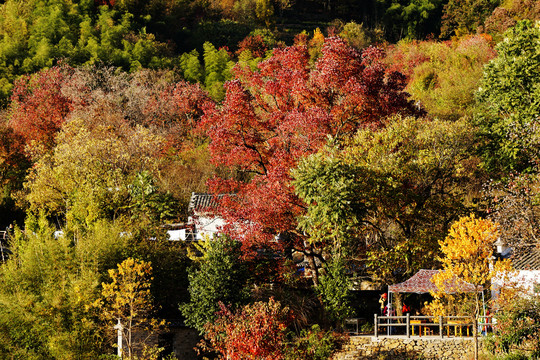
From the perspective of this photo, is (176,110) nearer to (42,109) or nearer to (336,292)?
(42,109)

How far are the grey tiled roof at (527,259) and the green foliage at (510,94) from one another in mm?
4292

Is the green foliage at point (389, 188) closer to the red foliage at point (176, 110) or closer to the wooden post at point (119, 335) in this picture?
the wooden post at point (119, 335)

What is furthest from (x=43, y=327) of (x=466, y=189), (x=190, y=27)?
(x=190, y=27)

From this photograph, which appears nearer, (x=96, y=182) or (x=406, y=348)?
(x=406, y=348)

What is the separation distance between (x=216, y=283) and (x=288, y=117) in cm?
721

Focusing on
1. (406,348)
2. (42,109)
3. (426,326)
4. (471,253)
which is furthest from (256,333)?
(42,109)

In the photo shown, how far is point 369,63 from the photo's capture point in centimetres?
2994

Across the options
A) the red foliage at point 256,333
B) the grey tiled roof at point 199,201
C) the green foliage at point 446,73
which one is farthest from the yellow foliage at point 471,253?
the green foliage at point 446,73

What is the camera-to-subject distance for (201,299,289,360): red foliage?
70.6 feet

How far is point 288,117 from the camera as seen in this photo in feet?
89.1

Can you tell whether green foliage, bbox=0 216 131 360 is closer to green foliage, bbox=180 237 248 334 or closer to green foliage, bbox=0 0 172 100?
green foliage, bbox=180 237 248 334

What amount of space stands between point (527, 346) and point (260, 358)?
8.36 m

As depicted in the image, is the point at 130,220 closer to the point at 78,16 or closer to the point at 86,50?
the point at 86,50

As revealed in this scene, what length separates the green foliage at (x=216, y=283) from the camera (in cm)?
2462
